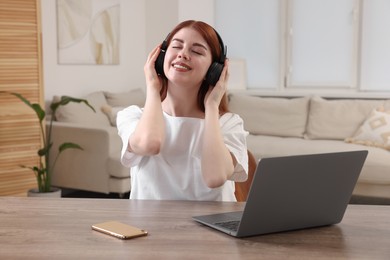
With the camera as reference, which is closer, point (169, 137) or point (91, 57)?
point (169, 137)

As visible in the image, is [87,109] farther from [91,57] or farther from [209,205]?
[209,205]

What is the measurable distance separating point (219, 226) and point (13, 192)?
11.5 feet

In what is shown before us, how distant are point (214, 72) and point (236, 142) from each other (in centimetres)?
24

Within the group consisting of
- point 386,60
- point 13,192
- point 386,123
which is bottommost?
point 13,192

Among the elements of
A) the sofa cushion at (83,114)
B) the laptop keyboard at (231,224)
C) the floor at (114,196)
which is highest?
the laptop keyboard at (231,224)

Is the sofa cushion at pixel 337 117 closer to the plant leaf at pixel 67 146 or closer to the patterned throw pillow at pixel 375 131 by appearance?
the patterned throw pillow at pixel 375 131

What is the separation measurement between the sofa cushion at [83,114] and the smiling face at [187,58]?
334 centimetres

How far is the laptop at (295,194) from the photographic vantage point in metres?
1.37

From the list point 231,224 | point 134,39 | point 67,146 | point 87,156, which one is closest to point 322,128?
point 87,156

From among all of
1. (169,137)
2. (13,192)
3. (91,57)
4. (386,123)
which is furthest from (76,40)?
(169,137)

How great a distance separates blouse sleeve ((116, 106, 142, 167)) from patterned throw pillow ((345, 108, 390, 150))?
2.99m

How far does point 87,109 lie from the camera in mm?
5406

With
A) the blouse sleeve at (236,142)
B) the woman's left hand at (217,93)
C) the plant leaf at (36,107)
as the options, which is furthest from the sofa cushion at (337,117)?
the woman's left hand at (217,93)

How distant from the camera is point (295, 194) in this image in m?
1.43
